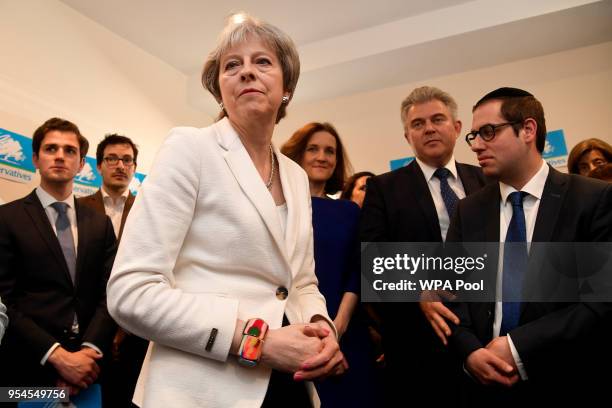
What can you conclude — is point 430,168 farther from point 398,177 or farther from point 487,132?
point 487,132

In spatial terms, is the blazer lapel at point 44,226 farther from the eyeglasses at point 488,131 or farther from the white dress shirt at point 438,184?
the eyeglasses at point 488,131

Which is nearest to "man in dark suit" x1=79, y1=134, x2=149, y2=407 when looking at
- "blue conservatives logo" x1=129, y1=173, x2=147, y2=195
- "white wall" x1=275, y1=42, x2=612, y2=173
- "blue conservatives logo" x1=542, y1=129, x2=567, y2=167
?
"blue conservatives logo" x1=129, y1=173, x2=147, y2=195

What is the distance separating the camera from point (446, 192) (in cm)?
241

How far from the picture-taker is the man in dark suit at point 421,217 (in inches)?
81.1

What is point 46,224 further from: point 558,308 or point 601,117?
point 601,117

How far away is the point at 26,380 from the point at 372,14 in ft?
14.3

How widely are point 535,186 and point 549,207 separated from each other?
14 centimetres

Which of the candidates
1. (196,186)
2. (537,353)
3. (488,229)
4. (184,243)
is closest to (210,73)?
(196,186)

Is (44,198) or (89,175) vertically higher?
(89,175)

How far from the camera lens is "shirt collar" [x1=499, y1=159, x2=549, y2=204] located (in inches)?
72.1

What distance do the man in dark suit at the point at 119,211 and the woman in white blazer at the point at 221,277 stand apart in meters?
1.99

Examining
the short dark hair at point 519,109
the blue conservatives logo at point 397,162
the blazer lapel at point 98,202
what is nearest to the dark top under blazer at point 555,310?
the short dark hair at point 519,109

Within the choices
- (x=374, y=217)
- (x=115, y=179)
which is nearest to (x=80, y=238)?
(x=115, y=179)

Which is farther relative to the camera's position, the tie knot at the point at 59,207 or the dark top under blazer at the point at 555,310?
the tie knot at the point at 59,207
